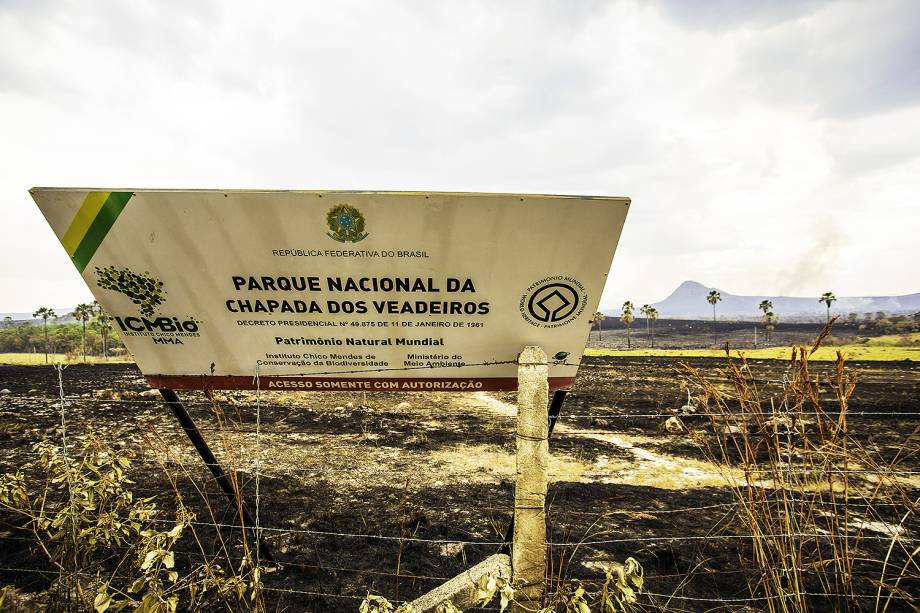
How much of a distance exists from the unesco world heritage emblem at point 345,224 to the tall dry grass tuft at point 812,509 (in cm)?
248

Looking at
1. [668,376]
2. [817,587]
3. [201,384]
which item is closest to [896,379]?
[668,376]

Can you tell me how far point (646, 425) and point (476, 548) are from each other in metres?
9.36

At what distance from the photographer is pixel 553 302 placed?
3141 mm

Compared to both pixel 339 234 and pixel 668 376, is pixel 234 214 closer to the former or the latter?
pixel 339 234

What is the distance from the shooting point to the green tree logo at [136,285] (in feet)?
10.3

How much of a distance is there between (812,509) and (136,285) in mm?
5011

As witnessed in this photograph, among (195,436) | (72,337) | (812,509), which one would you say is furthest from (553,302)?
(72,337)

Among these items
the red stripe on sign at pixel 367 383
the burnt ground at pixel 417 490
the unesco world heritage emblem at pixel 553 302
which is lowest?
the burnt ground at pixel 417 490

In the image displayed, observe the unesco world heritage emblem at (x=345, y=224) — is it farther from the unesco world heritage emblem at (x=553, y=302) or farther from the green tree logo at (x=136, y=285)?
the green tree logo at (x=136, y=285)

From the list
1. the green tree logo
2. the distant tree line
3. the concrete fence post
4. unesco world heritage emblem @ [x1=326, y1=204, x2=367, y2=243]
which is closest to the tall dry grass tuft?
the concrete fence post

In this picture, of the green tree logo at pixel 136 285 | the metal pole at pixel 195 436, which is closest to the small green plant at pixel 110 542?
the metal pole at pixel 195 436

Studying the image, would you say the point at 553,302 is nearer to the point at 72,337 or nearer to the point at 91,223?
the point at 91,223

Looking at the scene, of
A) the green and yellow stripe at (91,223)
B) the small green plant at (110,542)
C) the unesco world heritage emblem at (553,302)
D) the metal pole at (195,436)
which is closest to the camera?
the small green plant at (110,542)

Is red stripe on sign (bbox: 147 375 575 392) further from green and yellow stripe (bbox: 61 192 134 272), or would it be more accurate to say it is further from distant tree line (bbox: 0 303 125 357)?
distant tree line (bbox: 0 303 125 357)
